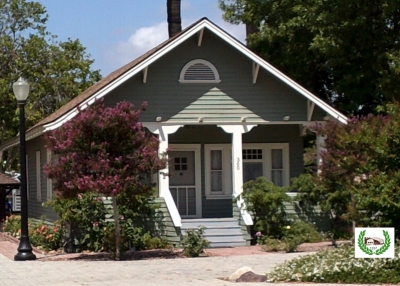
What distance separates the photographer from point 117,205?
19969 millimetres

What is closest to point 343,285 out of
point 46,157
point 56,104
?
point 46,157

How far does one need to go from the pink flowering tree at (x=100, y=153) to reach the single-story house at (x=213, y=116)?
2.71m

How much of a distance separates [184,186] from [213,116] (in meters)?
2.79

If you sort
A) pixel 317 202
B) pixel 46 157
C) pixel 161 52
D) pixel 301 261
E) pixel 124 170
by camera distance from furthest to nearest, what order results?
1. pixel 46 157
2. pixel 317 202
3. pixel 161 52
4. pixel 124 170
5. pixel 301 261

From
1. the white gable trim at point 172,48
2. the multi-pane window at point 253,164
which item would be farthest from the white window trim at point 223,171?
the white gable trim at point 172,48

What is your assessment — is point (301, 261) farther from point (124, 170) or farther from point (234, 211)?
point (234, 211)

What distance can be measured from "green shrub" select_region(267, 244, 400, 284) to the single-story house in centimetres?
721

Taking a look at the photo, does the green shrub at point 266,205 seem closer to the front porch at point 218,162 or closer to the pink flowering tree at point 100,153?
the front porch at point 218,162

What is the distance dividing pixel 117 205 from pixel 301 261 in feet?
21.5

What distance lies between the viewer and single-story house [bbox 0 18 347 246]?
22.0 m

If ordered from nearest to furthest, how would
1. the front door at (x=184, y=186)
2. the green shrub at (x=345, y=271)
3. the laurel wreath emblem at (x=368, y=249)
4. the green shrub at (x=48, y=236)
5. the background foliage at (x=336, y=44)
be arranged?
the laurel wreath emblem at (x=368, y=249) → the green shrub at (x=345, y=271) → the green shrub at (x=48, y=236) → the front door at (x=184, y=186) → the background foliage at (x=336, y=44)

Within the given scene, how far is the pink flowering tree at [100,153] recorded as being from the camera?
17.6 meters

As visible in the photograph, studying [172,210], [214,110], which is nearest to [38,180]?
[172,210]

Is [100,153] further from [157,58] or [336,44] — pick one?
[336,44]
